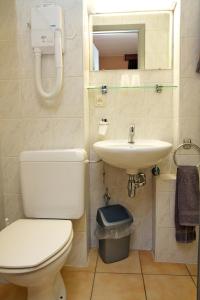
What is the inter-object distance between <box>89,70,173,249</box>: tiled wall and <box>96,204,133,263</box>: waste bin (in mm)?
149

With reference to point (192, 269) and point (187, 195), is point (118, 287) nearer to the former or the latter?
point (192, 269)

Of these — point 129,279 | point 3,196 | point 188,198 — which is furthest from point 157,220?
point 3,196

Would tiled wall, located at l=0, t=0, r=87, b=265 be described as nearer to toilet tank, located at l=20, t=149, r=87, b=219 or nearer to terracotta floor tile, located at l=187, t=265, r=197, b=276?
toilet tank, located at l=20, t=149, r=87, b=219

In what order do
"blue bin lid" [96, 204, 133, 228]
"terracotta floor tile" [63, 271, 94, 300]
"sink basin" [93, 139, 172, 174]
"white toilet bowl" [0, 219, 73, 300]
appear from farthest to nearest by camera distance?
1. "blue bin lid" [96, 204, 133, 228]
2. "terracotta floor tile" [63, 271, 94, 300]
3. "sink basin" [93, 139, 172, 174]
4. "white toilet bowl" [0, 219, 73, 300]

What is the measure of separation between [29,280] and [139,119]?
4.04ft

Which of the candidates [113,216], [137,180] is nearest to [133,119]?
[137,180]

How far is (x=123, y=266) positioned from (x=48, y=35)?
161cm

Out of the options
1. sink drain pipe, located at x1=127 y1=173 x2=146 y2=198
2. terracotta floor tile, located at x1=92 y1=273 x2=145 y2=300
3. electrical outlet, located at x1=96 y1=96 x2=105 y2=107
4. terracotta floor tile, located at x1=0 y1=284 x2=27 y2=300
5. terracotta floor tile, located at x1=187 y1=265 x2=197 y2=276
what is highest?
electrical outlet, located at x1=96 y1=96 x2=105 y2=107

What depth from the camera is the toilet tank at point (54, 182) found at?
55.7 inches

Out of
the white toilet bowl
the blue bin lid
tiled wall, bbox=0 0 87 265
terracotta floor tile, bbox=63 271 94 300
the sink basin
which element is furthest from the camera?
the blue bin lid

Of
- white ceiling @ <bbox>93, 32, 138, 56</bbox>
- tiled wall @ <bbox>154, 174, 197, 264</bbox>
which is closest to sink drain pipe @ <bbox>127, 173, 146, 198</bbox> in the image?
tiled wall @ <bbox>154, 174, 197, 264</bbox>

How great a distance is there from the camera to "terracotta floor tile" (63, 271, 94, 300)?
1360mm

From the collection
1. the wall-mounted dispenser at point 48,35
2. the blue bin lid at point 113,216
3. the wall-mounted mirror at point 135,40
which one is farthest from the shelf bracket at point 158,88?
the blue bin lid at point 113,216

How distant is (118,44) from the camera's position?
1709 millimetres
